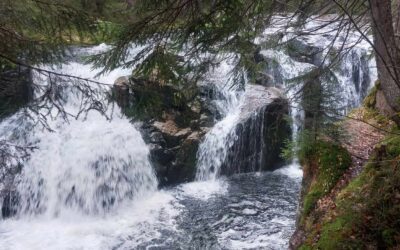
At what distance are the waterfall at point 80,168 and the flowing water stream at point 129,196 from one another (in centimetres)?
3

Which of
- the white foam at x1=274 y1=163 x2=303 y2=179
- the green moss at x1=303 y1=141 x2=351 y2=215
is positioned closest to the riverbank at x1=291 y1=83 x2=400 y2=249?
the green moss at x1=303 y1=141 x2=351 y2=215

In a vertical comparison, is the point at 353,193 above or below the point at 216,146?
below

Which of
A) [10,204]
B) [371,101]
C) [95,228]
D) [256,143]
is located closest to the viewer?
[371,101]

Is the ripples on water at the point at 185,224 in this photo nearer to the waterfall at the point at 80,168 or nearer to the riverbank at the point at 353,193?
the waterfall at the point at 80,168

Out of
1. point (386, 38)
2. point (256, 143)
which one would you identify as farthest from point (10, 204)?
point (386, 38)

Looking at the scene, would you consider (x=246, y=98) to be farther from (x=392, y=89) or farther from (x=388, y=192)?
(x=388, y=192)

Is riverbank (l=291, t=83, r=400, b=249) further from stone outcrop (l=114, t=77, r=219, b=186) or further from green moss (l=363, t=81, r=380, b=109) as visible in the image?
stone outcrop (l=114, t=77, r=219, b=186)

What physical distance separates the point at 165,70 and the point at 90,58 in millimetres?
951

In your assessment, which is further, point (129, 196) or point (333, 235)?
point (129, 196)

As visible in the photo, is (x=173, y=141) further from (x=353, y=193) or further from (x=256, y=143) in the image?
(x=353, y=193)

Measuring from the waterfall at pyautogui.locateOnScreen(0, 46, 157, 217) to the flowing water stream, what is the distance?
0.03 m

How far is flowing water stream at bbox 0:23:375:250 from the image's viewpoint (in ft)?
28.0

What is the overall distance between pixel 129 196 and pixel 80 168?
60.1 inches

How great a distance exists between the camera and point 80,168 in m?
10.7
